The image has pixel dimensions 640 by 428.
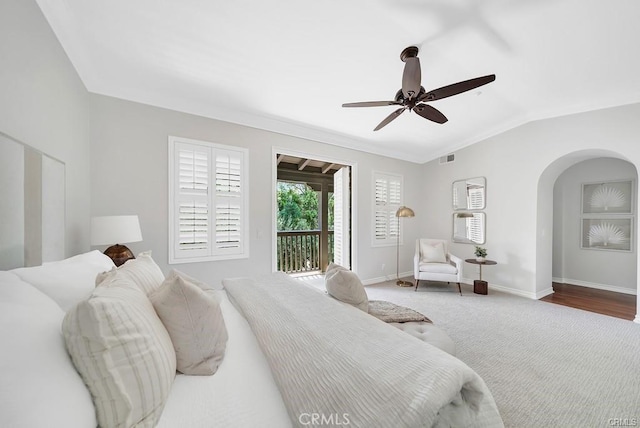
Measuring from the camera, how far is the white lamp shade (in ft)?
6.90

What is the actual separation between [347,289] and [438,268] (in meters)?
2.98

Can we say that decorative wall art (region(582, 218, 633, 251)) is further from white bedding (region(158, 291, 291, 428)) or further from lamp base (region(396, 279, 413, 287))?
white bedding (region(158, 291, 291, 428))

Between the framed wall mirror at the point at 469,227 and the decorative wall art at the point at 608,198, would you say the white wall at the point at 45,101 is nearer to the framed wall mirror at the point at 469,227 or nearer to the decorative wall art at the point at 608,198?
the framed wall mirror at the point at 469,227

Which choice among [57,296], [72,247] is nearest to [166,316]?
[57,296]

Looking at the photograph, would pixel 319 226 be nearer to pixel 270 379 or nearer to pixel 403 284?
pixel 403 284

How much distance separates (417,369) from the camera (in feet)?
2.80

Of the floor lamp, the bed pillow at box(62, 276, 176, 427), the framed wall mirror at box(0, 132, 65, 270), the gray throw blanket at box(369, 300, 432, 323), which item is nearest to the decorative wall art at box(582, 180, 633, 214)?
the floor lamp

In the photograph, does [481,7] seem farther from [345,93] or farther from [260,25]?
[260,25]

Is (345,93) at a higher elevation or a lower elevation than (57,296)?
higher

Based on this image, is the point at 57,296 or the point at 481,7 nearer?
the point at 57,296

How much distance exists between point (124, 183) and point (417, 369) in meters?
3.25

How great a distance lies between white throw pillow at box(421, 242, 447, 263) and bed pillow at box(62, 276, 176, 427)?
4.48m

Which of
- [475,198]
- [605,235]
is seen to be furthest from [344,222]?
[605,235]

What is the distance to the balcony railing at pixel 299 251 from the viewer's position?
17.7 ft
